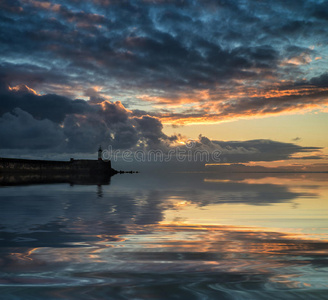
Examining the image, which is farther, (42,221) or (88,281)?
(42,221)

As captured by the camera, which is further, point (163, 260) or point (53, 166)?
point (53, 166)

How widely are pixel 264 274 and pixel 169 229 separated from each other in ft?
20.4

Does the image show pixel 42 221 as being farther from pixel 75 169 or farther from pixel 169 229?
pixel 75 169

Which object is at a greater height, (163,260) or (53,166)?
(163,260)

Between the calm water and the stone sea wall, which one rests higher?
the calm water

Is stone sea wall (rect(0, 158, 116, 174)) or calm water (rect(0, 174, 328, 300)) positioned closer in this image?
calm water (rect(0, 174, 328, 300))

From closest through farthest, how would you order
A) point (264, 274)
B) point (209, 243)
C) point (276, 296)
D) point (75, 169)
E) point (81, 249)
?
point (276, 296) < point (264, 274) < point (81, 249) < point (209, 243) < point (75, 169)

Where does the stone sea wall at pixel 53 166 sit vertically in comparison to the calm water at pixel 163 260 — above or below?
below

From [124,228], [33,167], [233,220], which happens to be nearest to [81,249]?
[124,228]

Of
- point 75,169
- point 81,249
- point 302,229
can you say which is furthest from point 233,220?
point 75,169

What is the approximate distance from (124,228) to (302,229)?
7.42m

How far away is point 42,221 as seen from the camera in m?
14.7

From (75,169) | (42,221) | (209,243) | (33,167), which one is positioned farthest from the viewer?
(75,169)

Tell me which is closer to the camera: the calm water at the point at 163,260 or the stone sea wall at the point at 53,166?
the calm water at the point at 163,260
